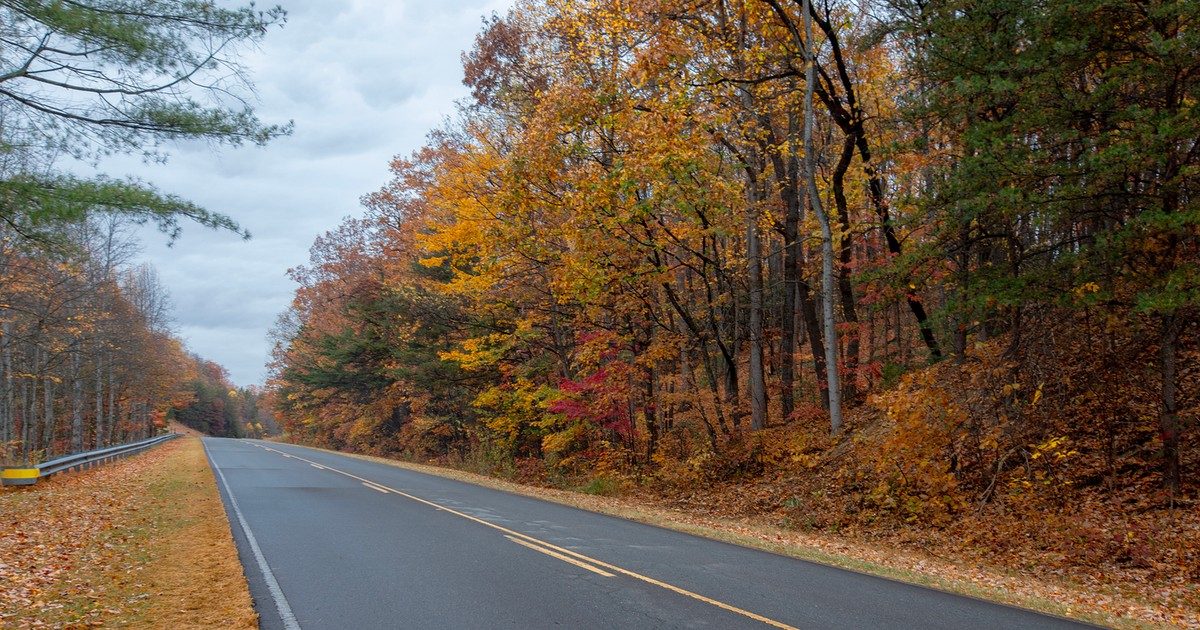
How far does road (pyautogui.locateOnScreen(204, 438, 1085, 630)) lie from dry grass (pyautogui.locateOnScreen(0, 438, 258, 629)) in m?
0.40

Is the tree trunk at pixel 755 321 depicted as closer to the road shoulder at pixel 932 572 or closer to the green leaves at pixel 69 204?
the road shoulder at pixel 932 572

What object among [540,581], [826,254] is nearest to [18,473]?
[540,581]

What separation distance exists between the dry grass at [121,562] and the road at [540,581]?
40cm

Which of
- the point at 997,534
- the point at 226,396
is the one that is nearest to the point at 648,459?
the point at 997,534

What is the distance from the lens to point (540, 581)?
24.5 feet

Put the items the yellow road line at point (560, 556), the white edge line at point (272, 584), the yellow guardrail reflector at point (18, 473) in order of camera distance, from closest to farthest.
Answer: the white edge line at point (272, 584) → the yellow road line at point (560, 556) → the yellow guardrail reflector at point (18, 473)

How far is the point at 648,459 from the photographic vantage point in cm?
2186

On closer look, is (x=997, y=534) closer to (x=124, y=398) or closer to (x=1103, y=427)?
(x=1103, y=427)

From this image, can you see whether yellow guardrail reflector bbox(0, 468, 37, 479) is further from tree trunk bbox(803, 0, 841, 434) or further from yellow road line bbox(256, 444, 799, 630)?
tree trunk bbox(803, 0, 841, 434)

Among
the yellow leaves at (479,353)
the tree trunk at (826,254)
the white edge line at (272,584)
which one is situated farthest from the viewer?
the yellow leaves at (479,353)

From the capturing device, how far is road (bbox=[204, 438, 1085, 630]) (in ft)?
20.3

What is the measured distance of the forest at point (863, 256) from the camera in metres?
11.0

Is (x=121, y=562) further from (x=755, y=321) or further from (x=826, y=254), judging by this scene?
(x=755, y=321)

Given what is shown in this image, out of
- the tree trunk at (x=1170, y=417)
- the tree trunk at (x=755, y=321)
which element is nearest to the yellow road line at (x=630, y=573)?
the tree trunk at (x=1170, y=417)
